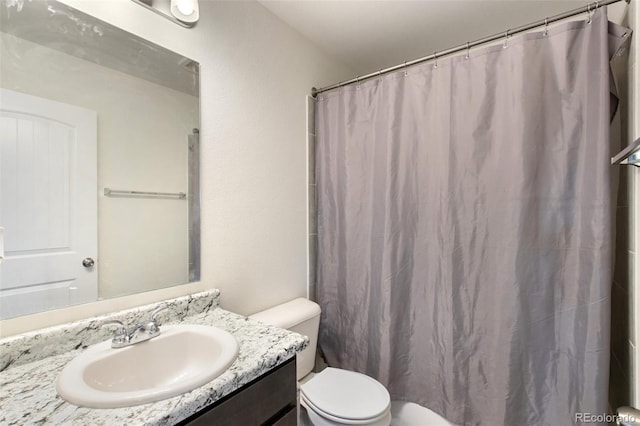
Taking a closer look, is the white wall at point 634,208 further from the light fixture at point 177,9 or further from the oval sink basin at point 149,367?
the light fixture at point 177,9

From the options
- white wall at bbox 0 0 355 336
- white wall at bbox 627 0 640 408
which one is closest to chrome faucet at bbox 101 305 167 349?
white wall at bbox 0 0 355 336

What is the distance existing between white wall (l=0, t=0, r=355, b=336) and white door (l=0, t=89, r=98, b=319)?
0.12 meters

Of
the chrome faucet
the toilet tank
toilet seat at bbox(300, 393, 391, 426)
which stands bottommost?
toilet seat at bbox(300, 393, 391, 426)

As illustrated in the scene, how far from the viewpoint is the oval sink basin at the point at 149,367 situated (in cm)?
62

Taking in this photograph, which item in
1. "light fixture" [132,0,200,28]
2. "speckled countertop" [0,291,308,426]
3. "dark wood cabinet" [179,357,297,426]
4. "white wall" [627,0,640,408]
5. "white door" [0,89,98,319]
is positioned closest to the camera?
"speckled countertop" [0,291,308,426]

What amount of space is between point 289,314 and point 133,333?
71 centimetres

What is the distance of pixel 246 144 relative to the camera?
1384 mm

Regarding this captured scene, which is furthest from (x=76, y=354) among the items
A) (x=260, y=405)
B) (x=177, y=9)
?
(x=177, y=9)

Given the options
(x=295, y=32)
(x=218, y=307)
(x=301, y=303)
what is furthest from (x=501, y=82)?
(x=218, y=307)

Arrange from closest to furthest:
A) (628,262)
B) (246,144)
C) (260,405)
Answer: (260,405) → (628,262) → (246,144)

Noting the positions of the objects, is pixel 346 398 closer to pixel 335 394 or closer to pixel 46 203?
pixel 335 394

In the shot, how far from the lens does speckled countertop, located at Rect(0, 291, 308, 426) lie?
0.57 meters

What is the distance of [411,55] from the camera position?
1.94 meters

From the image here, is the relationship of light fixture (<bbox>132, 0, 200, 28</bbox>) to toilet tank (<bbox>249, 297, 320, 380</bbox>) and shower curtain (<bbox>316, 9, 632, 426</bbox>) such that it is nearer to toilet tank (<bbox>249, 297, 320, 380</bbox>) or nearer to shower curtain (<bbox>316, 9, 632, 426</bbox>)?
Result: shower curtain (<bbox>316, 9, 632, 426</bbox>)
